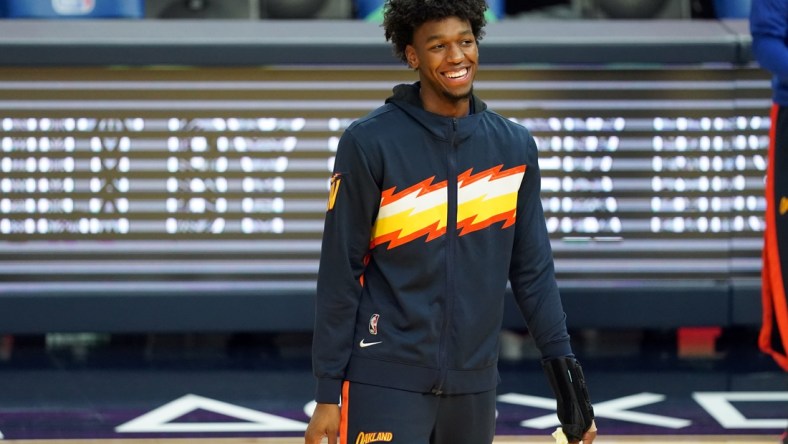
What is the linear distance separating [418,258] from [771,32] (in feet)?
7.87

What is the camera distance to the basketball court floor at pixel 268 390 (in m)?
4.77

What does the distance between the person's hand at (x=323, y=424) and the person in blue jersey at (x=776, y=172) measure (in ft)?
8.06

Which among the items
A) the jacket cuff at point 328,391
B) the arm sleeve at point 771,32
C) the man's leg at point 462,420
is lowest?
the man's leg at point 462,420

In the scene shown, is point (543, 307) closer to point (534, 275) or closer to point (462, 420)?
point (534, 275)

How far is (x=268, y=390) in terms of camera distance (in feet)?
17.9

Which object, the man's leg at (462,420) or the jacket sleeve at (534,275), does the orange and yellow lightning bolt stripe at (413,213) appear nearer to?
the jacket sleeve at (534,275)

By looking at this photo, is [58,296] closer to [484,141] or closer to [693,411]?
[693,411]

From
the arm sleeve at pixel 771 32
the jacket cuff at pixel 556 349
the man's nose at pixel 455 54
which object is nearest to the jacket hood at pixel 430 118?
the man's nose at pixel 455 54

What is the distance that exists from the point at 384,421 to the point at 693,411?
2771 mm

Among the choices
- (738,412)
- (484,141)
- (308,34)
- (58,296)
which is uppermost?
(308,34)

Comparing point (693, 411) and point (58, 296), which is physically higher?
point (58, 296)

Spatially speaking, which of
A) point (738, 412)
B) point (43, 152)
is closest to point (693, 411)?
point (738, 412)

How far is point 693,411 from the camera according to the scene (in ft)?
16.6

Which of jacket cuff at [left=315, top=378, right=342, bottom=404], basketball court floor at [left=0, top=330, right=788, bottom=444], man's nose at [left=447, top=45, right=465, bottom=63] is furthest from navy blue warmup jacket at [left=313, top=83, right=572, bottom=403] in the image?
basketball court floor at [left=0, top=330, right=788, bottom=444]
